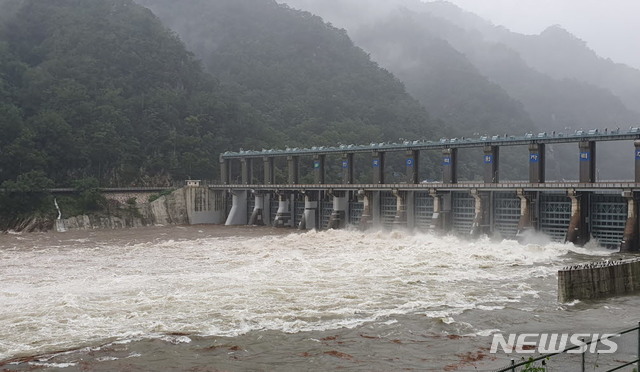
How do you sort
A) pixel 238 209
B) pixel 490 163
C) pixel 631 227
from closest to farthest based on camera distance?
pixel 631 227, pixel 490 163, pixel 238 209

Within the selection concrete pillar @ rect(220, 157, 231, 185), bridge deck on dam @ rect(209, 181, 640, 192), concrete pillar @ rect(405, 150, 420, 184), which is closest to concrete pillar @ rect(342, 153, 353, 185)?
bridge deck on dam @ rect(209, 181, 640, 192)

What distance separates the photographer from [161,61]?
358 feet

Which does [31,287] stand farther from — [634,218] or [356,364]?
[634,218]

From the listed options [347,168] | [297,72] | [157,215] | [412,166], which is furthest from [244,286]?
[297,72]

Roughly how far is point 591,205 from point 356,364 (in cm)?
3361

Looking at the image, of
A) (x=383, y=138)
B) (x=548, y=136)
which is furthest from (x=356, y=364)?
(x=383, y=138)

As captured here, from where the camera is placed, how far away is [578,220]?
45.5 m

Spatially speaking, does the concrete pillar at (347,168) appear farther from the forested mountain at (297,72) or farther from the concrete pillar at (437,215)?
the forested mountain at (297,72)

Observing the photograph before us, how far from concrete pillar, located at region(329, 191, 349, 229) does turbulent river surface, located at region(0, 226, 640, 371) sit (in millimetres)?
21170

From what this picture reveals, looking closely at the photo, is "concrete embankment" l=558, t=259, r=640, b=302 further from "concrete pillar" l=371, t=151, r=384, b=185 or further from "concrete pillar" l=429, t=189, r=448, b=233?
"concrete pillar" l=371, t=151, r=384, b=185

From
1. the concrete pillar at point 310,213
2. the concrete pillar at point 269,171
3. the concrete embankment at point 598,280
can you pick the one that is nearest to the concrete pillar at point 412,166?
the concrete pillar at point 310,213

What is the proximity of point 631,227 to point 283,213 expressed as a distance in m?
37.7

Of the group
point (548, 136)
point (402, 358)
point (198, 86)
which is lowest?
point (402, 358)

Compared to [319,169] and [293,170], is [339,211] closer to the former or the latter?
[319,169]
